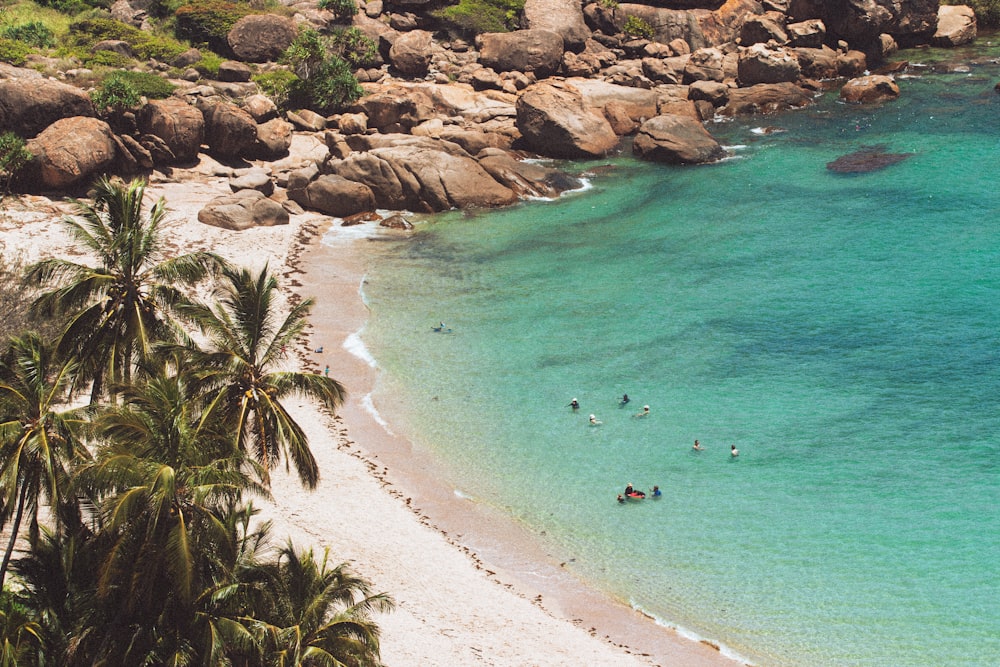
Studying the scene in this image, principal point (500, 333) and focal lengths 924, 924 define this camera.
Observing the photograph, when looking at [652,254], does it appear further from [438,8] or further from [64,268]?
[438,8]

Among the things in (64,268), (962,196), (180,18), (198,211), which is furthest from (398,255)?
(180,18)

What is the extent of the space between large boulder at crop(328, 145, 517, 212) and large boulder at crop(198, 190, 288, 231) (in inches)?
270

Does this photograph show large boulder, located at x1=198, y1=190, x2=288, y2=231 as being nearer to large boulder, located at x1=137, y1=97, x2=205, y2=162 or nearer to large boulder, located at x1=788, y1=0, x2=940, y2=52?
large boulder, located at x1=137, y1=97, x2=205, y2=162

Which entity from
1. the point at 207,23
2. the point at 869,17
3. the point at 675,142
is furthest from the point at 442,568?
the point at 869,17

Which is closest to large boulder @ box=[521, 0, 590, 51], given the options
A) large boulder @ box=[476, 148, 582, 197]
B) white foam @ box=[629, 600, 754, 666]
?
large boulder @ box=[476, 148, 582, 197]

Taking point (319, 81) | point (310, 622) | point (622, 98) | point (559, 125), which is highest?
point (319, 81)

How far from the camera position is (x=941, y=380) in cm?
4259

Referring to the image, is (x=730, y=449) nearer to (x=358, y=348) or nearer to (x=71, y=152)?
(x=358, y=348)

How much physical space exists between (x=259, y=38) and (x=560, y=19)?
31555mm

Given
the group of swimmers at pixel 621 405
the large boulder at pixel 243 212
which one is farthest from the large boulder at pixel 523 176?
the group of swimmers at pixel 621 405

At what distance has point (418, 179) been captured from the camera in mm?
66312

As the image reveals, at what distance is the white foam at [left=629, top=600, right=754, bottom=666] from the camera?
93.0 ft

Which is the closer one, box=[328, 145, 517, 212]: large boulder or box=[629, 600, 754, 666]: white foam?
box=[629, 600, 754, 666]: white foam

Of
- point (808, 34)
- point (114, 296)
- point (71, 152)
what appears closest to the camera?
point (114, 296)
